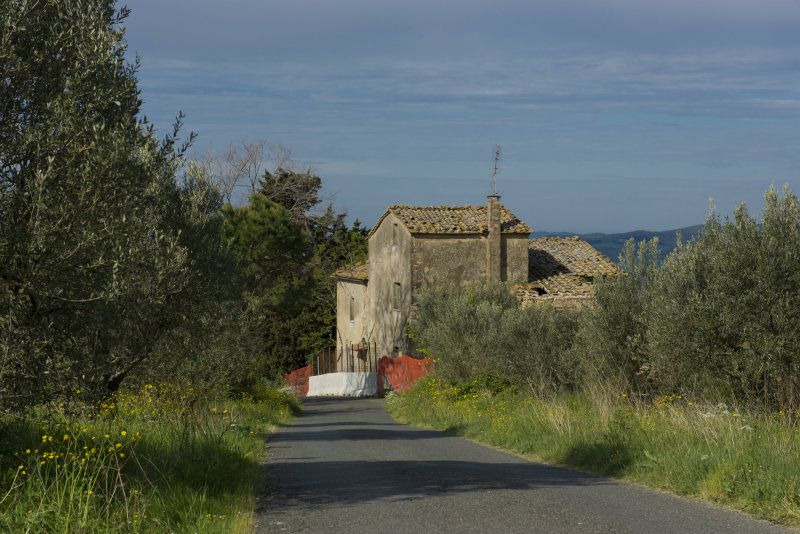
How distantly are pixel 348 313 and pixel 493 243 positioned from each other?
580 inches

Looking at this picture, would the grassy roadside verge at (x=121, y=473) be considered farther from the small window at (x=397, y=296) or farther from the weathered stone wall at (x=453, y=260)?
the small window at (x=397, y=296)

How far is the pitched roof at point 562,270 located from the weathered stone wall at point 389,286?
18.5 ft

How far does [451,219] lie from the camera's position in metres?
44.6

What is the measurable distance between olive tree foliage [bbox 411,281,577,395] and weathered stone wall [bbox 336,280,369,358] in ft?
46.6

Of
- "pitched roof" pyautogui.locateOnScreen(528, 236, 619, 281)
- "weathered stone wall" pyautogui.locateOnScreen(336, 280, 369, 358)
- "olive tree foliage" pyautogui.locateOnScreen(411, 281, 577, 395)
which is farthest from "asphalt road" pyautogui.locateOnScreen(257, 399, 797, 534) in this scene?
"weathered stone wall" pyautogui.locateOnScreen(336, 280, 369, 358)

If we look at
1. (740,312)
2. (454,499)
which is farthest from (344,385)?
(454,499)

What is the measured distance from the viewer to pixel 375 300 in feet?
159

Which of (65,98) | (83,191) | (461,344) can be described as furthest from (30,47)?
(461,344)

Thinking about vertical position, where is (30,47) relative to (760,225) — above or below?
above

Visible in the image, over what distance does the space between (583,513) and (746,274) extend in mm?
7617

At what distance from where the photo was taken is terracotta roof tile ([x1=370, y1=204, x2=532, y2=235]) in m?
42.8

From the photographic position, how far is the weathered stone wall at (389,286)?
43875mm

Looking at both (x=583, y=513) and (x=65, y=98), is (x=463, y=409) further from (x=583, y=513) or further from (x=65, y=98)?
(x=65, y=98)

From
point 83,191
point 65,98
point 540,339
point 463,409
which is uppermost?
point 65,98
